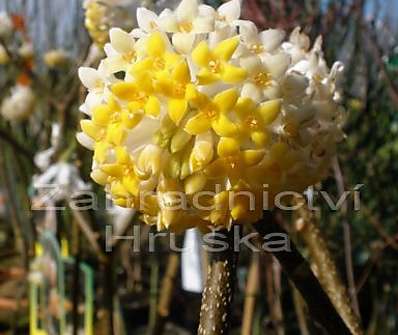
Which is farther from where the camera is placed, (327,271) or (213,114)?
(327,271)

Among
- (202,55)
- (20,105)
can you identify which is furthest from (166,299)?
(20,105)

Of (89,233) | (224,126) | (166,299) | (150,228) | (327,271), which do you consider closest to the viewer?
(224,126)

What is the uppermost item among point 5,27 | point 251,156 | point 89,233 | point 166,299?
point 5,27

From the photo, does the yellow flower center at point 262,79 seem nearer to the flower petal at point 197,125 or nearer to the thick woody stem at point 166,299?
the flower petal at point 197,125

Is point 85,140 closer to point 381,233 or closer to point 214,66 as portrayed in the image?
point 214,66

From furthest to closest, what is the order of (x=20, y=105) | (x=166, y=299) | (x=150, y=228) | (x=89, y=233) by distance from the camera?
1. (x=20, y=105)
2. (x=150, y=228)
3. (x=166, y=299)
4. (x=89, y=233)

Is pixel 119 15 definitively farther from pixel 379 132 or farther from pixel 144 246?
pixel 144 246

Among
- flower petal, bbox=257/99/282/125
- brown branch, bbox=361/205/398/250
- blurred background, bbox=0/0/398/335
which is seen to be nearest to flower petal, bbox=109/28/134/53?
flower petal, bbox=257/99/282/125
